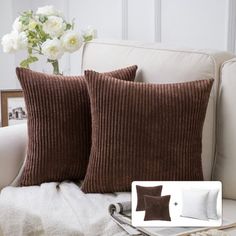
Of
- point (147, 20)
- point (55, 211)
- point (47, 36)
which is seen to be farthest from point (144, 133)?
point (147, 20)

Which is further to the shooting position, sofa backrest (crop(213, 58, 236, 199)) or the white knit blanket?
sofa backrest (crop(213, 58, 236, 199))

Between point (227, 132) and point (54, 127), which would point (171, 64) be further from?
point (54, 127)

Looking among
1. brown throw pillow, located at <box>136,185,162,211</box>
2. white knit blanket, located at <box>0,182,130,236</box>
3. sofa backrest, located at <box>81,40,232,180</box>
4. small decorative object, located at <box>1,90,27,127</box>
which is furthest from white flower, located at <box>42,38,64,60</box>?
brown throw pillow, located at <box>136,185,162,211</box>

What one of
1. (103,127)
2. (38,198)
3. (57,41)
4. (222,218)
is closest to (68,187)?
(38,198)

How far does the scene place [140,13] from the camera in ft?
7.38

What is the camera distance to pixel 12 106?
229 centimetres

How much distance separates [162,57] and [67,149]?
1.55 ft

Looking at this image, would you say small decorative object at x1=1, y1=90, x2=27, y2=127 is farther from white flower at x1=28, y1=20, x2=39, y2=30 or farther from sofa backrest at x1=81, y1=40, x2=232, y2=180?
sofa backrest at x1=81, y1=40, x2=232, y2=180

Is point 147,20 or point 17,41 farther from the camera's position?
point 147,20

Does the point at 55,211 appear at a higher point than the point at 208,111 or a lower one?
lower

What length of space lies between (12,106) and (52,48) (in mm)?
589

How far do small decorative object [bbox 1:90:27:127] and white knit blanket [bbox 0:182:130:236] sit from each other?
0.92 metres

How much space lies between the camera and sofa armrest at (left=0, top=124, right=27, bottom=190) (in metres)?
1.50

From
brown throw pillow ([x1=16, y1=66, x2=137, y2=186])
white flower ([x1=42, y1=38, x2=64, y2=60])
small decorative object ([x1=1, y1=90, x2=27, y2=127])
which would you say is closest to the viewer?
brown throw pillow ([x1=16, y1=66, x2=137, y2=186])
